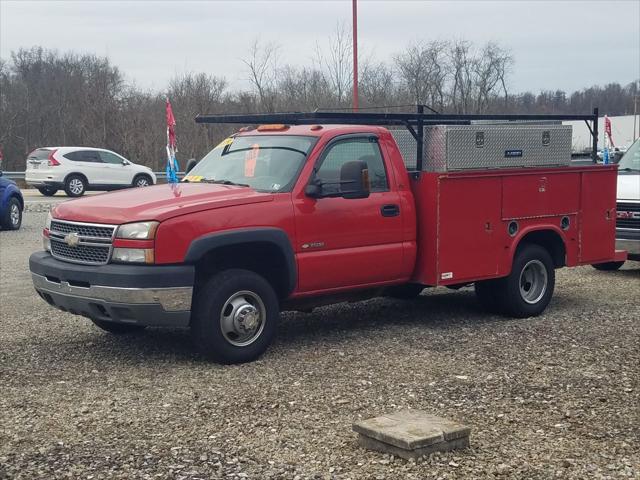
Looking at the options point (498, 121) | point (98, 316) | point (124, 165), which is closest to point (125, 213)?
point (98, 316)

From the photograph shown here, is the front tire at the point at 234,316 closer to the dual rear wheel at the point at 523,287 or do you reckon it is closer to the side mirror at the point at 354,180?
the side mirror at the point at 354,180

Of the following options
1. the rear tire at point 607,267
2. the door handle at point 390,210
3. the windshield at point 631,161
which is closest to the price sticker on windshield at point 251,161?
the door handle at point 390,210

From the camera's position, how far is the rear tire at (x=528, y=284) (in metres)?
9.21

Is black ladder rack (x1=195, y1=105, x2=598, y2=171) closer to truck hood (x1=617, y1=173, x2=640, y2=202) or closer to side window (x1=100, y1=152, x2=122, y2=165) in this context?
truck hood (x1=617, y1=173, x2=640, y2=202)

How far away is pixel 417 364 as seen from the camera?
7.33 m

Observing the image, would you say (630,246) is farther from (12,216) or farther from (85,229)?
(12,216)

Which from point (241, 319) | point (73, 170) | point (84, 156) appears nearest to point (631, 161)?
point (241, 319)

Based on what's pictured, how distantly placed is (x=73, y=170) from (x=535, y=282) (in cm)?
2330

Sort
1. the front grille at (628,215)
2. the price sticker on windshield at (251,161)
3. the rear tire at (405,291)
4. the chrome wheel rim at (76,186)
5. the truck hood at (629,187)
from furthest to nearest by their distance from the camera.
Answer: the chrome wheel rim at (76,186) → the truck hood at (629,187) → the front grille at (628,215) → the rear tire at (405,291) → the price sticker on windshield at (251,161)

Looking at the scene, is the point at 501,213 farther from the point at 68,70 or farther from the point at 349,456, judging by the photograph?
the point at 68,70

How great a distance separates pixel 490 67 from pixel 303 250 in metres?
41.4

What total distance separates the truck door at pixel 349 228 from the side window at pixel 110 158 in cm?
2429

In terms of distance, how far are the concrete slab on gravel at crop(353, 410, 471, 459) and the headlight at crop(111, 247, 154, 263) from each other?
2.31 m

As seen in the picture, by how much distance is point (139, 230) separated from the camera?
271 inches
